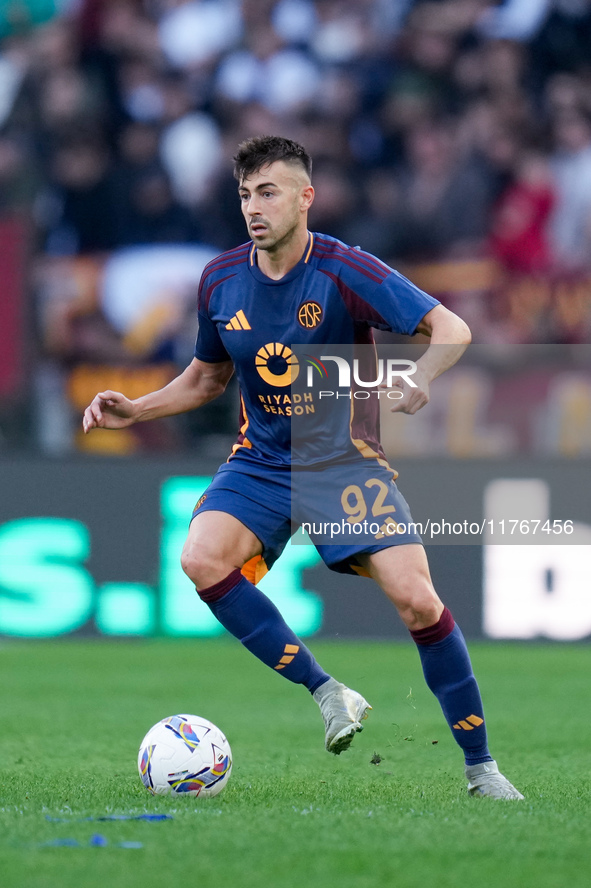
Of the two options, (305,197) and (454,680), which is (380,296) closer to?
(305,197)

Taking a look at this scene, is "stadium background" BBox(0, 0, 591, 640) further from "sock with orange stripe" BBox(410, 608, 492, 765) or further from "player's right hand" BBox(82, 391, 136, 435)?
"sock with orange stripe" BBox(410, 608, 492, 765)

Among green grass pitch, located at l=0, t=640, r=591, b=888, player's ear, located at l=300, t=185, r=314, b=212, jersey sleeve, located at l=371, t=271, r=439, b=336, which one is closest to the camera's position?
green grass pitch, located at l=0, t=640, r=591, b=888

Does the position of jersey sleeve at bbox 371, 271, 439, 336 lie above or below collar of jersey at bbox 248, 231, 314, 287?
below

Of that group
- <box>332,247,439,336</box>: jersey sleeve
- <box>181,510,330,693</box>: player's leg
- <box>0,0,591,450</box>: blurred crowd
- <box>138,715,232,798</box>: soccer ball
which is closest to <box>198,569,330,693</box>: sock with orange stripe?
<box>181,510,330,693</box>: player's leg

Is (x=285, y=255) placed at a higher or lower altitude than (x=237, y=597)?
higher

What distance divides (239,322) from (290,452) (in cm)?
49

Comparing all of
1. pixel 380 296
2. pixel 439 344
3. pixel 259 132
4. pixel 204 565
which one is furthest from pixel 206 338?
pixel 259 132

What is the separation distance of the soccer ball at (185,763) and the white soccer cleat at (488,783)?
804 mm

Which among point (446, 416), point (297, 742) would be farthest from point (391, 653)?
point (297, 742)

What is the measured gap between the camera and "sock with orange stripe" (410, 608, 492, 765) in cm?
420

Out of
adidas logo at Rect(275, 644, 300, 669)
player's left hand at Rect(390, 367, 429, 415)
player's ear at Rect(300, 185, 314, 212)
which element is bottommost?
adidas logo at Rect(275, 644, 300, 669)

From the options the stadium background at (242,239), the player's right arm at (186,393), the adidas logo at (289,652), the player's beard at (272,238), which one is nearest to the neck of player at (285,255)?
the player's beard at (272,238)

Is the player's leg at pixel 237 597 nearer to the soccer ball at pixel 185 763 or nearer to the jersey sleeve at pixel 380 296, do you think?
the soccer ball at pixel 185 763

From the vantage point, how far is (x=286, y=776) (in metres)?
4.64
